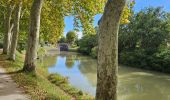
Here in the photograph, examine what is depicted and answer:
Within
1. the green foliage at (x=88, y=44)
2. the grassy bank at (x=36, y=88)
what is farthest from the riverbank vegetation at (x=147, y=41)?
the grassy bank at (x=36, y=88)

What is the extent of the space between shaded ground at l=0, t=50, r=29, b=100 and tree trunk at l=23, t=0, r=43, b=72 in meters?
1.72

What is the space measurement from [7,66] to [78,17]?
21.8 ft

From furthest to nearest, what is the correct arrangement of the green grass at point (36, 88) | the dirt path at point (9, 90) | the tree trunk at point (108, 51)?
the green grass at point (36, 88), the dirt path at point (9, 90), the tree trunk at point (108, 51)

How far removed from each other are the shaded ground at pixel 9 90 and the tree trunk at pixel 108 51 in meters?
2.89

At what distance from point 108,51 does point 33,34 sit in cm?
812

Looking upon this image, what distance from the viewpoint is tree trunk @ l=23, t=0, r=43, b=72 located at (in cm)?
1589

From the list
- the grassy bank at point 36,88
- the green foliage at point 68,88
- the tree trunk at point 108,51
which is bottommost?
the green foliage at point 68,88

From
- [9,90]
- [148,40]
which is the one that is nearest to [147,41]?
[148,40]

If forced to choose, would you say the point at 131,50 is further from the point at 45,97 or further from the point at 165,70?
the point at 45,97

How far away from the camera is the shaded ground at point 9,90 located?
10187 mm

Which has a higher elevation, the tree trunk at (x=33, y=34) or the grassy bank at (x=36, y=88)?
the tree trunk at (x=33, y=34)

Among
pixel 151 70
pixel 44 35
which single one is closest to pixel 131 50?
pixel 151 70

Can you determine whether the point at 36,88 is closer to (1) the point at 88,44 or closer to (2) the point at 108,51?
(2) the point at 108,51

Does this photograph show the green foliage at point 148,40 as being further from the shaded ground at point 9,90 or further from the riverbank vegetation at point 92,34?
the shaded ground at point 9,90
